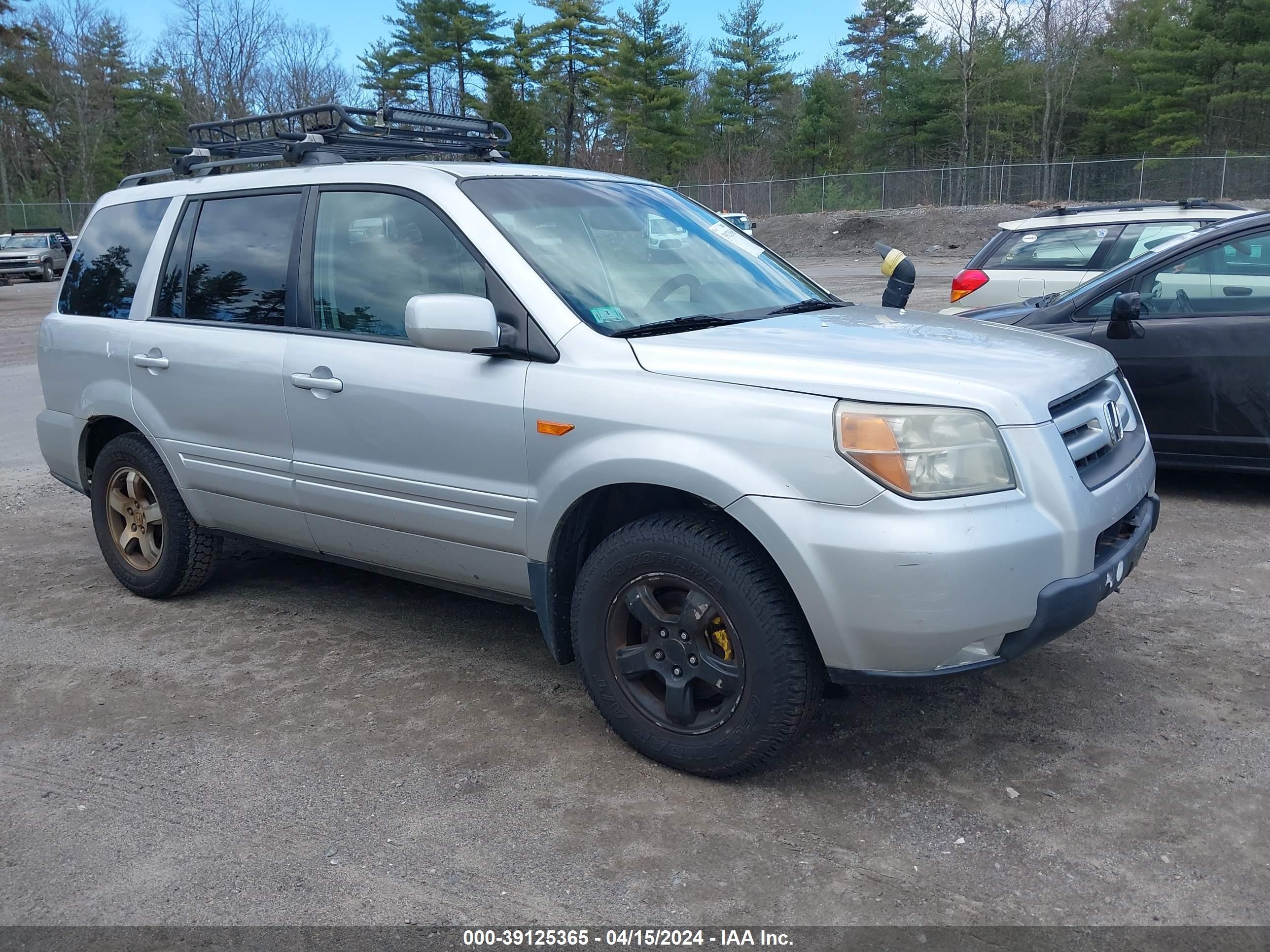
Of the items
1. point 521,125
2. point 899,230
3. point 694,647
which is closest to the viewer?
point 694,647

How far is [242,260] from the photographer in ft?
14.9

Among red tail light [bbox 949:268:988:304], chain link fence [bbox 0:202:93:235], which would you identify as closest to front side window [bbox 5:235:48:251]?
chain link fence [bbox 0:202:93:235]

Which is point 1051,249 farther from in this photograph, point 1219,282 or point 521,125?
point 521,125

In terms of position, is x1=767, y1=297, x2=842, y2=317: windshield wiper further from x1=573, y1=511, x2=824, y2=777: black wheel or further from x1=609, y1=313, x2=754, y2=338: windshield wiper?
x1=573, y1=511, x2=824, y2=777: black wheel

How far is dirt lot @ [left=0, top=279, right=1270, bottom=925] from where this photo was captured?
2764 mm

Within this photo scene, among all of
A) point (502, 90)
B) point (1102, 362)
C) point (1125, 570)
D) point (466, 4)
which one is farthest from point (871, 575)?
point (466, 4)

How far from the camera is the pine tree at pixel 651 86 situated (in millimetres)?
53844

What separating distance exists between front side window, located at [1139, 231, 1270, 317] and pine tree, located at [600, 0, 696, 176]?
165ft

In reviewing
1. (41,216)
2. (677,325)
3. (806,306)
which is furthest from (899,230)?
(41,216)

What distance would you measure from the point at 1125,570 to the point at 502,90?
4030 cm

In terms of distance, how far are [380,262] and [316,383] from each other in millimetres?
505

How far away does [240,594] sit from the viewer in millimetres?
5258

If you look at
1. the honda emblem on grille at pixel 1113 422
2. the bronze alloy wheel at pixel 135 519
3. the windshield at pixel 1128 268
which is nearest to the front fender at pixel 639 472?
the honda emblem on grille at pixel 1113 422

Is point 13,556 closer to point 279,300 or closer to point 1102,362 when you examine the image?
point 279,300
